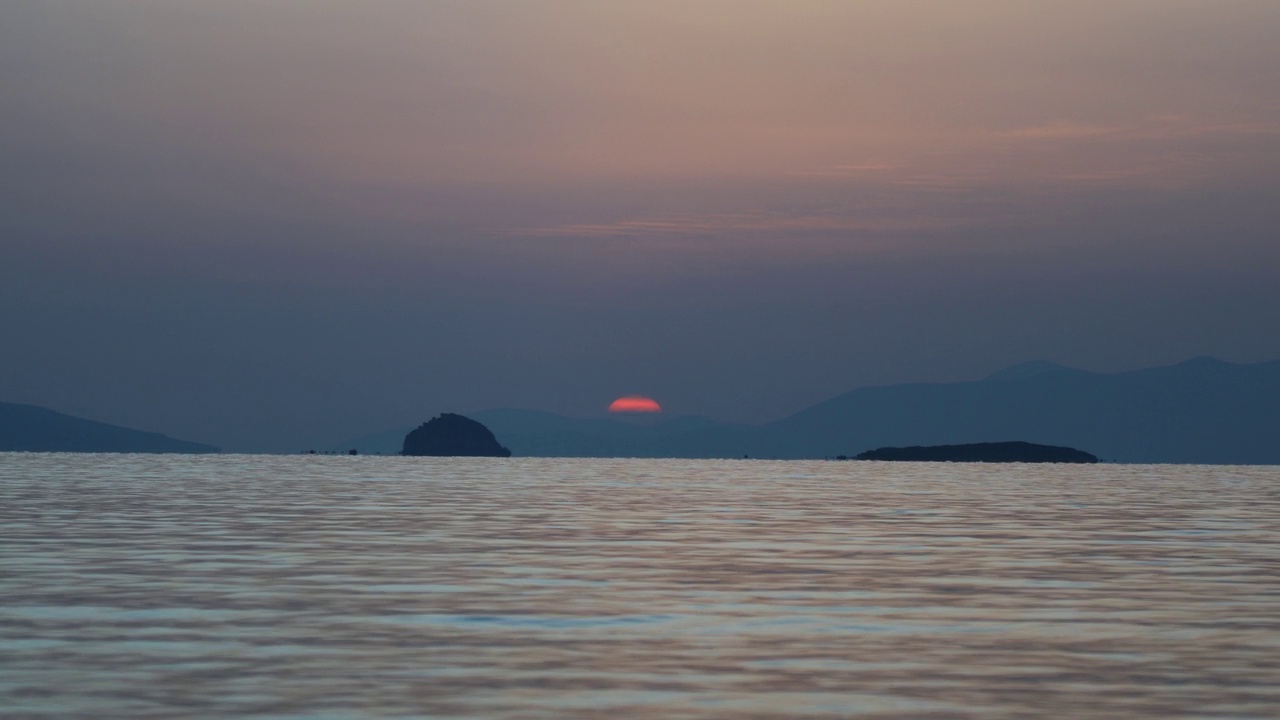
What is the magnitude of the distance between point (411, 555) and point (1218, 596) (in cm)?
1657

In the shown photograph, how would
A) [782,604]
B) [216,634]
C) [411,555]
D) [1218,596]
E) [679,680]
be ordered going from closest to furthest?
1. [679,680]
2. [216,634]
3. [782,604]
4. [1218,596]
5. [411,555]

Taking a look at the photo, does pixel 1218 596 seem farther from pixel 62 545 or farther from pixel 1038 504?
pixel 1038 504

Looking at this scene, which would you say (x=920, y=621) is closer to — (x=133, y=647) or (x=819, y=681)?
(x=819, y=681)

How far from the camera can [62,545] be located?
36938mm

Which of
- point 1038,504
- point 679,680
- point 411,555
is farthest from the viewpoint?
point 1038,504

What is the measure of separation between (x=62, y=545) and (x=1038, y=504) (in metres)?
46.6

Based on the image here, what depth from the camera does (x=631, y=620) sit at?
23.0 m

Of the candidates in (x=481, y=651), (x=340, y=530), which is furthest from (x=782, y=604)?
(x=340, y=530)

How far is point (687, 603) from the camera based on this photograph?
2523 cm

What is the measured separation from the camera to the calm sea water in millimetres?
16312

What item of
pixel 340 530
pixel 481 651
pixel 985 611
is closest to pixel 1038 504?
pixel 340 530

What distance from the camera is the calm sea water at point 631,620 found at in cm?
1631

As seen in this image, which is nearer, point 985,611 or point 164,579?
point 985,611

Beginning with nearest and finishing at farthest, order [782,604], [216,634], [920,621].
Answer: [216,634] → [920,621] → [782,604]
